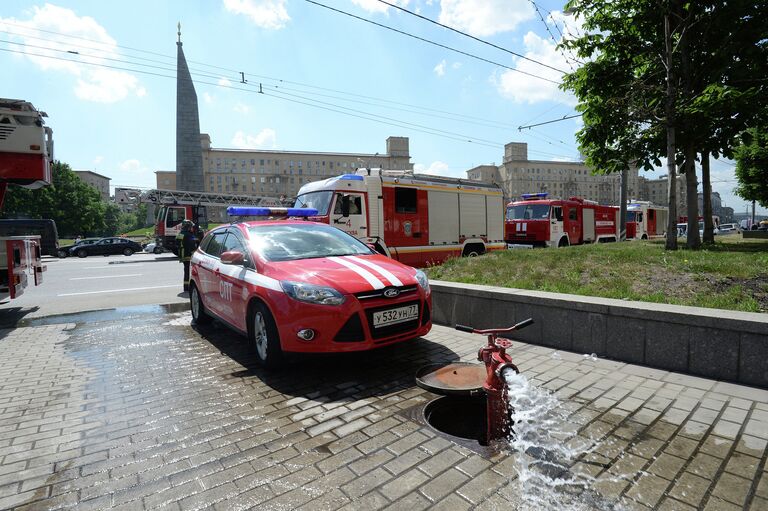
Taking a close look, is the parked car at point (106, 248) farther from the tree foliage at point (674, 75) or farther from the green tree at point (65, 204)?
the tree foliage at point (674, 75)

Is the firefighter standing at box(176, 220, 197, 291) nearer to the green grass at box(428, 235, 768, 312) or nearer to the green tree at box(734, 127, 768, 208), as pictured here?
the green grass at box(428, 235, 768, 312)

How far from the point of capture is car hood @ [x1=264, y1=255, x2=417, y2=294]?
4129 millimetres

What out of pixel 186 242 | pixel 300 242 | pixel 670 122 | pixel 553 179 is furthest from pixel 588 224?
pixel 553 179

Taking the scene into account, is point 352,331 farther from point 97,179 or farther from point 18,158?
point 97,179

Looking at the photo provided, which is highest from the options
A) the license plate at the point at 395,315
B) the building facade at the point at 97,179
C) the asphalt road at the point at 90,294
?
the building facade at the point at 97,179

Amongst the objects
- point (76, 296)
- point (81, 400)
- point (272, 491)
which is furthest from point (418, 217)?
point (272, 491)

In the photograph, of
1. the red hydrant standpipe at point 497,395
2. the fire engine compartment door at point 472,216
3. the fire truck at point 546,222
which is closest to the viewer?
the red hydrant standpipe at point 497,395

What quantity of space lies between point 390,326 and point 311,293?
0.86 meters

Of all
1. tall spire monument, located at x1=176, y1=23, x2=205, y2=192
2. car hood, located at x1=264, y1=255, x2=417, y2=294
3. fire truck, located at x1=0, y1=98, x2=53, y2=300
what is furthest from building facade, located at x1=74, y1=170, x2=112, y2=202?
car hood, located at x1=264, y1=255, x2=417, y2=294

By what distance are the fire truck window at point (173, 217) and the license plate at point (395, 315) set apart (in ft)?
81.3

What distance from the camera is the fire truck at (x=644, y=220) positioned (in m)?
28.4

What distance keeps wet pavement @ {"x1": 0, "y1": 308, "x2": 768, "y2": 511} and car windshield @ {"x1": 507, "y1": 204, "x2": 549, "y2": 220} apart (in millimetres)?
14975

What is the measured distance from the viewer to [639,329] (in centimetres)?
428

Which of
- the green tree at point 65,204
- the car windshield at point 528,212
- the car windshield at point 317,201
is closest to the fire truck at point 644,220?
the car windshield at point 528,212
